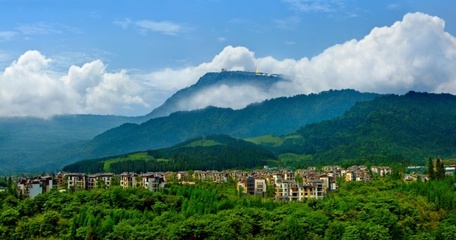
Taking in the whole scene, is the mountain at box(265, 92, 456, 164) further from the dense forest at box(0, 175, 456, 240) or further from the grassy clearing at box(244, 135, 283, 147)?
the dense forest at box(0, 175, 456, 240)

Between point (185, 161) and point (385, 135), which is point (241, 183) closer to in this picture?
point (185, 161)

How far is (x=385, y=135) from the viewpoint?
14138cm

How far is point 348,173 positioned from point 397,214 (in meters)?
32.2

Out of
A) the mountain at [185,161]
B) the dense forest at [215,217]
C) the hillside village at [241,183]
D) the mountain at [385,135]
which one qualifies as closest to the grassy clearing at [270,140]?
the mountain at [385,135]

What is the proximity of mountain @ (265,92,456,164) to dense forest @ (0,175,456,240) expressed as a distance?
5896cm

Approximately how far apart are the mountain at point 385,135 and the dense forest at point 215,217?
59.0 metres

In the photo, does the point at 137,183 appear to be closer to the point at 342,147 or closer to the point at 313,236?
the point at 313,236

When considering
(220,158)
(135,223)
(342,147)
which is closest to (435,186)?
(135,223)

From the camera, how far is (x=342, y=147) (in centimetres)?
13662

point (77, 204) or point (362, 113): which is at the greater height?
point (362, 113)

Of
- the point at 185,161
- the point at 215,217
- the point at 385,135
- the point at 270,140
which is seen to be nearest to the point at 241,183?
the point at 215,217

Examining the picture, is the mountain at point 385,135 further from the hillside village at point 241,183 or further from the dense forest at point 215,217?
the dense forest at point 215,217

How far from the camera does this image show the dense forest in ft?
129

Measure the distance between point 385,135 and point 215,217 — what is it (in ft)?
352
